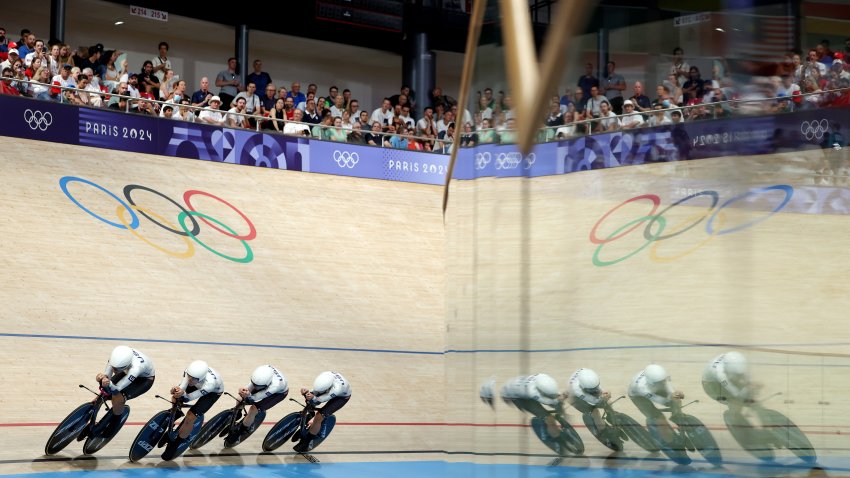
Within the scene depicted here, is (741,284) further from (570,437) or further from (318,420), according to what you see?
(318,420)

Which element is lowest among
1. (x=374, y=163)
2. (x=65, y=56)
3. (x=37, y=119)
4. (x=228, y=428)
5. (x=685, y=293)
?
(x=228, y=428)

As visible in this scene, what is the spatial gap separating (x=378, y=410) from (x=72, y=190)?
5529 millimetres

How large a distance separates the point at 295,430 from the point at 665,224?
11151 mm

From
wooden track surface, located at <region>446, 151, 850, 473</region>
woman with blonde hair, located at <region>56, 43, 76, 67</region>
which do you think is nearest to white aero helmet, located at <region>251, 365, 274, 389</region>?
woman with blonde hair, located at <region>56, 43, 76, 67</region>

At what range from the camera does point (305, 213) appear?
1659cm

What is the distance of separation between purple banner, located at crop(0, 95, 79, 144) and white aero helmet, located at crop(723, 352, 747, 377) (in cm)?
1458

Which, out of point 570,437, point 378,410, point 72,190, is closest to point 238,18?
point 72,190

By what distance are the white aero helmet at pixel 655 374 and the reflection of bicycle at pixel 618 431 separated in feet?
0.19

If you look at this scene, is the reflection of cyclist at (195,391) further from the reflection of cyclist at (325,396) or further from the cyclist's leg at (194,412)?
the reflection of cyclist at (325,396)

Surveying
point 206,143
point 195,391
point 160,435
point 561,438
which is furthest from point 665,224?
point 206,143

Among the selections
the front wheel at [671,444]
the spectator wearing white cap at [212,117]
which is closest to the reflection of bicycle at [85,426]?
the spectator wearing white cap at [212,117]

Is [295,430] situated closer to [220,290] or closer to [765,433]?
[220,290]

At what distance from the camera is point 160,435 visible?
11.0m

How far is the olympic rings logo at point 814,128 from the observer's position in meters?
1.21
